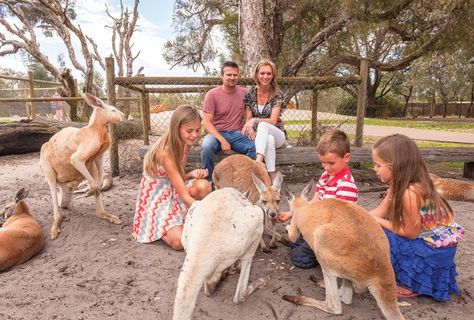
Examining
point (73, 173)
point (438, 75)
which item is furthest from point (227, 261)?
point (438, 75)

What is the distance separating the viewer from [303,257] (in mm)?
2637

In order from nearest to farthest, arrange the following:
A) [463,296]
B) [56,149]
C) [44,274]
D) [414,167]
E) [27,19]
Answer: [414,167]
[463,296]
[44,274]
[56,149]
[27,19]

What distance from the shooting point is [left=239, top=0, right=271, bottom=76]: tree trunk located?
5.62 metres

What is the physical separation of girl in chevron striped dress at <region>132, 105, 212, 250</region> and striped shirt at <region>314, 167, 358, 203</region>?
0.99m

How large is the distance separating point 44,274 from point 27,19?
14387mm

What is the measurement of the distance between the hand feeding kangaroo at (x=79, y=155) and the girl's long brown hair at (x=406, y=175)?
8.09 feet

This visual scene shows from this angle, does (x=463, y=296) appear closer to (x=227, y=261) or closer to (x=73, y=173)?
(x=227, y=261)

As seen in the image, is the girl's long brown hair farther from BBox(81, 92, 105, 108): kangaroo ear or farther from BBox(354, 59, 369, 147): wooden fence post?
BBox(354, 59, 369, 147): wooden fence post

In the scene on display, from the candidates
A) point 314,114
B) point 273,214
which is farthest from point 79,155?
point 314,114

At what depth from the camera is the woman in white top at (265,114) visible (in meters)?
3.75

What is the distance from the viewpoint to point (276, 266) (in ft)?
8.73

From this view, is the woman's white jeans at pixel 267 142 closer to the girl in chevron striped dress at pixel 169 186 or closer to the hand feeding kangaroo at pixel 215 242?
the girl in chevron striped dress at pixel 169 186

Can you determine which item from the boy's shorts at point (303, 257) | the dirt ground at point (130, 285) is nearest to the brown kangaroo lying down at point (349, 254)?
the dirt ground at point (130, 285)

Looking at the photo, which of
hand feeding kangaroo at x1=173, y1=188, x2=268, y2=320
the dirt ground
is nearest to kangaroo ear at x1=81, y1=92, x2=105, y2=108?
the dirt ground
